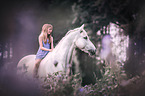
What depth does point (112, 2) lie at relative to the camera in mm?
2094

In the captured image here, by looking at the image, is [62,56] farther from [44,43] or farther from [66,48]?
[44,43]

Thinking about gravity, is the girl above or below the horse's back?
above

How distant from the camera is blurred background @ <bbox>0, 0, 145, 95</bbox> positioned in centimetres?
159

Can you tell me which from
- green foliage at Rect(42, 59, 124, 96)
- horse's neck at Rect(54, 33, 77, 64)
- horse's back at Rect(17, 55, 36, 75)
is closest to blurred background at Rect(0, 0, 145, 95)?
horse's back at Rect(17, 55, 36, 75)

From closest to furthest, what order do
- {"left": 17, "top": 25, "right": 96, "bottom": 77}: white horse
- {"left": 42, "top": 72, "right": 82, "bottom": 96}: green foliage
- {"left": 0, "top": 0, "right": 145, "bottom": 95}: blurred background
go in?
1. {"left": 42, "top": 72, "right": 82, "bottom": 96}: green foliage
2. {"left": 17, "top": 25, "right": 96, "bottom": 77}: white horse
3. {"left": 0, "top": 0, "right": 145, "bottom": 95}: blurred background

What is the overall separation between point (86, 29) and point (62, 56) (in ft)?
2.26

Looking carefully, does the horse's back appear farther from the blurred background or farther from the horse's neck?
the horse's neck

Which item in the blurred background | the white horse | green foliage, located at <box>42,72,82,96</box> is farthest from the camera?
the blurred background

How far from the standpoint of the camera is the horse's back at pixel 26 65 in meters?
1.43

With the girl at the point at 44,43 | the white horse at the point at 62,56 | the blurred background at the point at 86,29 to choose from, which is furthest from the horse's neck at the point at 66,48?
the blurred background at the point at 86,29

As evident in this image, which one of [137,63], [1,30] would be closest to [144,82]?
[137,63]

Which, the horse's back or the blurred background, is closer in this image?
the horse's back

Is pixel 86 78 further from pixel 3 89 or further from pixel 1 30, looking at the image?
pixel 1 30

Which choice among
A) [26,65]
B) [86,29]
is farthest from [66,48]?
[86,29]
